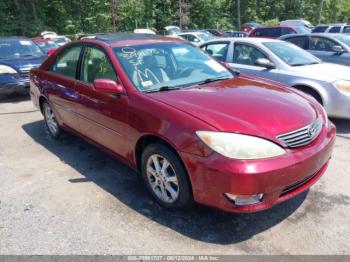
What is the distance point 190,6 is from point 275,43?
3116 cm

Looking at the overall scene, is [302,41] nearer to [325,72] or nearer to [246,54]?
[246,54]

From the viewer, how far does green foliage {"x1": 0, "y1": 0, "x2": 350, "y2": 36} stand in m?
29.6

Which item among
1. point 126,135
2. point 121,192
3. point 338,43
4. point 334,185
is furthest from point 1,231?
point 338,43

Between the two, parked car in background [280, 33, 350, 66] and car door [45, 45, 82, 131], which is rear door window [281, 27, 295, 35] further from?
car door [45, 45, 82, 131]

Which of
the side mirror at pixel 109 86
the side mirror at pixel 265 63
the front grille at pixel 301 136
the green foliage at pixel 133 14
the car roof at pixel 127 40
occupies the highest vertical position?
the car roof at pixel 127 40

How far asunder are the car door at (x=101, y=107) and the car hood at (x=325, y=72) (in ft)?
11.6

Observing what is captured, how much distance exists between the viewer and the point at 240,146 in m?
2.62

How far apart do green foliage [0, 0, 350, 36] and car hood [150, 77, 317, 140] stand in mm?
29177

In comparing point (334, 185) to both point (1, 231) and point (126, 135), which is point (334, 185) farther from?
point (1, 231)

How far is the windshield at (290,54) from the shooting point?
620 cm

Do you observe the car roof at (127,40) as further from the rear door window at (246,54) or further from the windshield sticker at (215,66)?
the rear door window at (246,54)

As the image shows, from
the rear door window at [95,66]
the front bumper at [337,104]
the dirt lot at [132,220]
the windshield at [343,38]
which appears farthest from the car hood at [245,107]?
the windshield at [343,38]

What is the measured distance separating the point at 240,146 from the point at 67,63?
2.94 m

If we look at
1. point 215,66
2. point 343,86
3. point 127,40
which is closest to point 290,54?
point 343,86
